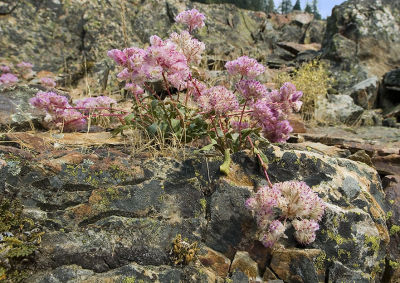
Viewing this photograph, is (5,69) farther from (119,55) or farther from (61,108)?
(119,55)

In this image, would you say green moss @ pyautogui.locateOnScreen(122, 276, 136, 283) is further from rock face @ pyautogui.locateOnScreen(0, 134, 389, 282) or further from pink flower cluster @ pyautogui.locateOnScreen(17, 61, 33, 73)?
pink flower cluster @ pyautogui.locateOnScreen(17, 61, 33, 73)

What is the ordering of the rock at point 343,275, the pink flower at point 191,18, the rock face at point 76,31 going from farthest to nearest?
the rock face at point 76,31 < the pink flower at point 191,18 < the rock at point 343,275

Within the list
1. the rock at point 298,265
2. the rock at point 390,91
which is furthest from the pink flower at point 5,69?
the rock at point 390,91

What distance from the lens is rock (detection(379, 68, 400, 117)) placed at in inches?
339

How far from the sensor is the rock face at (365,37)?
32.8 ft

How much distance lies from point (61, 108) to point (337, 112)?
19.2ft

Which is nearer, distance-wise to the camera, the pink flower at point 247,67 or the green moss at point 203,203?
the green moss at point 203,203

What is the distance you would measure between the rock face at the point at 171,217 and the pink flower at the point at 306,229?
10 centimetres

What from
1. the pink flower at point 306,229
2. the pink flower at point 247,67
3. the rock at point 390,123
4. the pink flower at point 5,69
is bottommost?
the rock at point 390,123

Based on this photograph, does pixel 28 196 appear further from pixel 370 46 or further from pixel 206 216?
pixel 370 46

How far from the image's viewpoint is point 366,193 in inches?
95.7

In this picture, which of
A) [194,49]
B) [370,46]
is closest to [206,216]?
[194,49]

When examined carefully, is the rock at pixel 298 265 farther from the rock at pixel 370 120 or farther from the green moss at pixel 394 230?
the rock at pixel 370 120

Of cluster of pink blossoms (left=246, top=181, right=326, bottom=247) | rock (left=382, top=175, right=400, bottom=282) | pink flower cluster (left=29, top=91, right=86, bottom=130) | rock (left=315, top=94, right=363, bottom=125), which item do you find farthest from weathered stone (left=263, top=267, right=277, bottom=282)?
rock (left=315, top=94, right=363, bottom=125)
